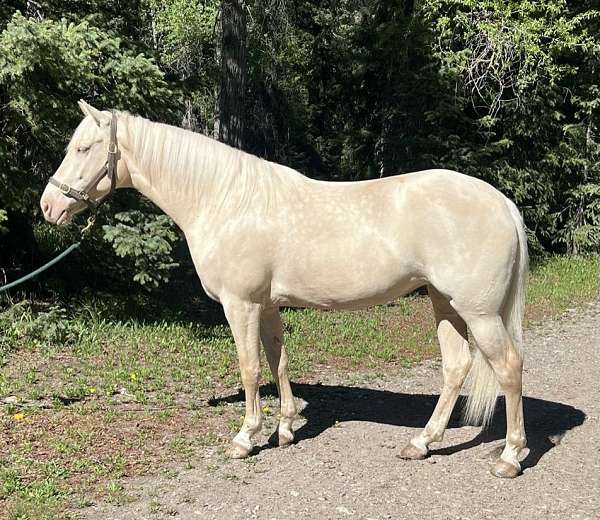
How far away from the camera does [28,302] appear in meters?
7.59

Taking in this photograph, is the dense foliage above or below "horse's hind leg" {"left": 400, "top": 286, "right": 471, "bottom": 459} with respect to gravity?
above

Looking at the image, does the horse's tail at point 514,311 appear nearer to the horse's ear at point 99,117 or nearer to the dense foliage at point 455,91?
the horse's ear at point 99,117

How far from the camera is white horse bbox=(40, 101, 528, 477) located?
4199 millimetres

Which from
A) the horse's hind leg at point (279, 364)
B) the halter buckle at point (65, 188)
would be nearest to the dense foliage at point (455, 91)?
the halter buckle at point (65, 188)

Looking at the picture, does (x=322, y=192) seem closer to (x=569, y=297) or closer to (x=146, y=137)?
(x=146, y=137)

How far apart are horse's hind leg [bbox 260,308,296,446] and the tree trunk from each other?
6.24 meters

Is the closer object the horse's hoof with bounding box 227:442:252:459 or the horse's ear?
the horse's ear

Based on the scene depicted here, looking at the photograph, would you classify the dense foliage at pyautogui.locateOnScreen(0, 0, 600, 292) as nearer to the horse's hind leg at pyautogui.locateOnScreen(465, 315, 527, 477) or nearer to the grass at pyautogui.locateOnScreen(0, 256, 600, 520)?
the grass at pyautogui.locateOnScreen(0, 256, 600, 520)

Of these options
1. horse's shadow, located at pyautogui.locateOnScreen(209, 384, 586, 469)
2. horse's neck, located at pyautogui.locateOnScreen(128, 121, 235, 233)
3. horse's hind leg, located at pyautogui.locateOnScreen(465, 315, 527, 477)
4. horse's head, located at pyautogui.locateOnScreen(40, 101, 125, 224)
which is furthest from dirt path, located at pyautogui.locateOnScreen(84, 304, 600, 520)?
horse's head, located at pyautogui.locateOnScreen(40, 101, 125, 224)

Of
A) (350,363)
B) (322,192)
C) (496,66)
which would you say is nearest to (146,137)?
(322,192)

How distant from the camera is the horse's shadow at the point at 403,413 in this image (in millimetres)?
5012

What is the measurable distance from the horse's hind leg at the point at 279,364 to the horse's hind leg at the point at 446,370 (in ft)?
2.72

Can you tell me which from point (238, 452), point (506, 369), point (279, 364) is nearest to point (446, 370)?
point (506, 369)

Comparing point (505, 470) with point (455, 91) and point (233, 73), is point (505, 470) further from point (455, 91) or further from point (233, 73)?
point (455, 91)
